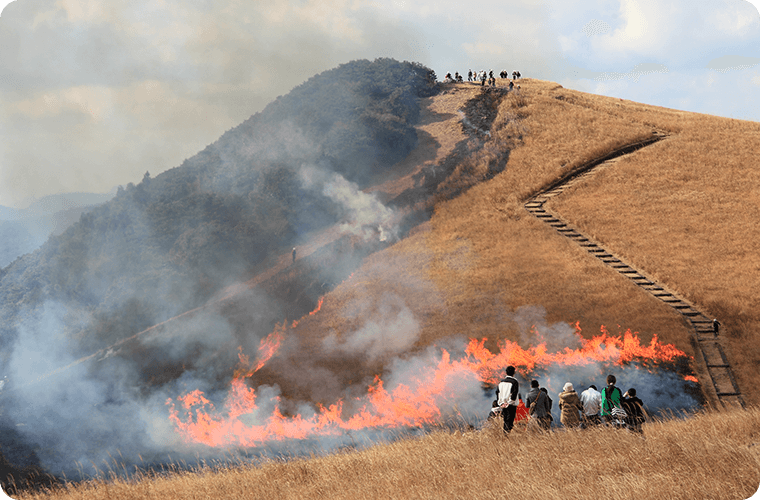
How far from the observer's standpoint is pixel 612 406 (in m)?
13.5

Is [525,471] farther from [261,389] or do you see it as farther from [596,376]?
[261,389]

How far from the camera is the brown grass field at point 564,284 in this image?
33.2ft

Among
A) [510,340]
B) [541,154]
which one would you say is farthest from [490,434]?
[541,154]

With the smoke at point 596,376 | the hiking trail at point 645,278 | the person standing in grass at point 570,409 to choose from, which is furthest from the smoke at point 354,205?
the person standing in grass at point 570,409

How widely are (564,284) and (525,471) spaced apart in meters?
18.5

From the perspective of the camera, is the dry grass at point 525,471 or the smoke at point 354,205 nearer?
the dry grass at point 525,471

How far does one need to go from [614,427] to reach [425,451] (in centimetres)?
463

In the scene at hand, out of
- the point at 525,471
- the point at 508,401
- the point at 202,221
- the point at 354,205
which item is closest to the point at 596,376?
the point at 508,401

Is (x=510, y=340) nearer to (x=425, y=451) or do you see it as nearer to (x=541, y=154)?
(x=425, y=451)

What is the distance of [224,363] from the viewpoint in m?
28.1

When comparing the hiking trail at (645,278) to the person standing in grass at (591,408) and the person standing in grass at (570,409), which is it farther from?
the person standing in grass at (570,409)

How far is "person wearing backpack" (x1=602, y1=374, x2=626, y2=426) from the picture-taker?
13250mm

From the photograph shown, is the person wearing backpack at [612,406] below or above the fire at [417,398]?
above

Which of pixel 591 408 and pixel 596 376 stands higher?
pixel 591 408
